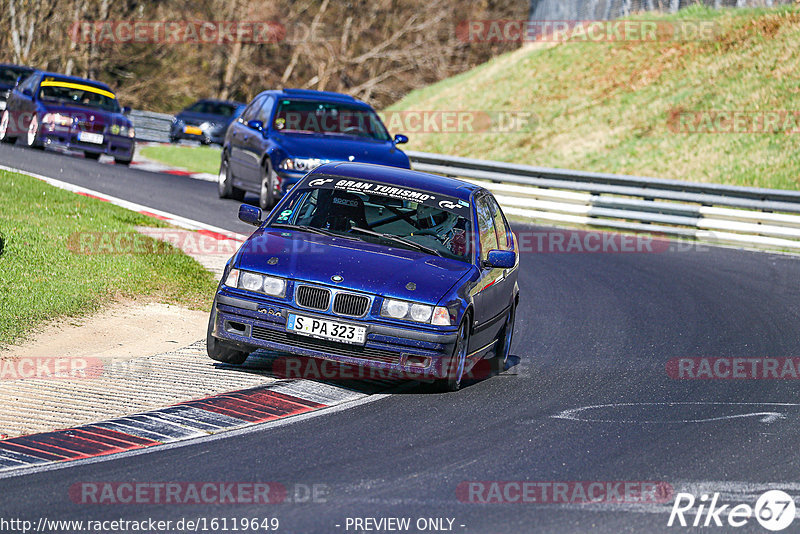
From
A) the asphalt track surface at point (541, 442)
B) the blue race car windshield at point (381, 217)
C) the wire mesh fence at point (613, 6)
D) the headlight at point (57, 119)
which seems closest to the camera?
the asphalt track surface at point (541, 442)

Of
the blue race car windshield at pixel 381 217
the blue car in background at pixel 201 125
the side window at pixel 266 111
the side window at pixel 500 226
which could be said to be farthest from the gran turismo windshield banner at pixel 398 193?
the blue car in background at pixel 201 125

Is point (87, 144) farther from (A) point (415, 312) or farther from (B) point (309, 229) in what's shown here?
(A) point (415, 312)

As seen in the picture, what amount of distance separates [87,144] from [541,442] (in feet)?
59.9

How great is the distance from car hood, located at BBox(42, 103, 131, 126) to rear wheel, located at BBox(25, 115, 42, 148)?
0.34 metres

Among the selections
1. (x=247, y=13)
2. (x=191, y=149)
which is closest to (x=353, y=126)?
(x=191, y=149)

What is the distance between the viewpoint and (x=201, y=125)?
129ft

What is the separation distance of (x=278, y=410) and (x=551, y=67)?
99.9 feet

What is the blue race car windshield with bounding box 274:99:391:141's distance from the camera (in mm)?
18094

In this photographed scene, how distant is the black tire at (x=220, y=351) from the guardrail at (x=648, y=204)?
43.4ft

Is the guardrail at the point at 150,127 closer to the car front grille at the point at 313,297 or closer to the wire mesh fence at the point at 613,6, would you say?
the wire mesh fence at the point at 613,6

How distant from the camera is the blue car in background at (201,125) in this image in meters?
39.1

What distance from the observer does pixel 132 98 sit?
5188 centimetres

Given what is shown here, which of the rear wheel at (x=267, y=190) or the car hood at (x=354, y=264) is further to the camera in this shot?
the rear wheel at (x=267, y=190)

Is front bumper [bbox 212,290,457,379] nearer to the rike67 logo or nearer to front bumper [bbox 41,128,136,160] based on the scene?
the rike67 logo
